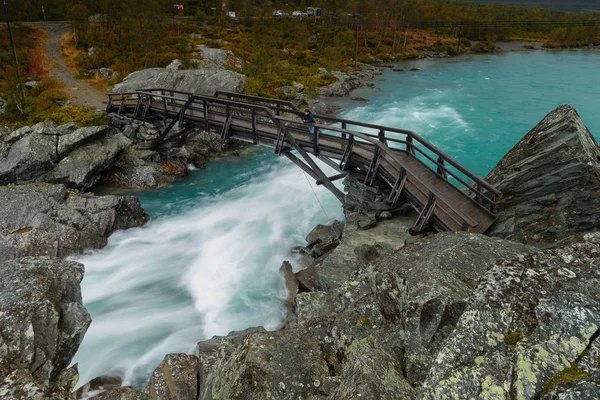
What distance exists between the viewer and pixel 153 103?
25.5m

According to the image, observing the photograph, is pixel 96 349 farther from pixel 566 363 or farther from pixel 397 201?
pixel 566 363

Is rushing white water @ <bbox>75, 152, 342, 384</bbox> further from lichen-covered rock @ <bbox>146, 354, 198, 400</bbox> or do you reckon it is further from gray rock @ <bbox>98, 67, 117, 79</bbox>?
gray rock @ <bbox>98, 67, 117, 79</bbox>

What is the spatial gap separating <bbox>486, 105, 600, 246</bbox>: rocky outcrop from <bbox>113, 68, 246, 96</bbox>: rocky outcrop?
25.4 m

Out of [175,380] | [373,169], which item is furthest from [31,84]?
[175,380]

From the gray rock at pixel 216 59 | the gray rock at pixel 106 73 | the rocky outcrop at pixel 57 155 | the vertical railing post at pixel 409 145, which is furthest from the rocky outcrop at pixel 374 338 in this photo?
the gray rock at pixel 216 59

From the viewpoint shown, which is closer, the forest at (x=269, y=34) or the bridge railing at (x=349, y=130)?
the bridge railing at (x=349, y=130)

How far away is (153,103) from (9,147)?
8.34 metres

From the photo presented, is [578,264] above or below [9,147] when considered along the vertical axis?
above

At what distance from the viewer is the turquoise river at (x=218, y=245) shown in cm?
1277

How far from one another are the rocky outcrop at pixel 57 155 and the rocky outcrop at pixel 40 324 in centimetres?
1365

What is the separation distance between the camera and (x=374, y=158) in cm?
1506

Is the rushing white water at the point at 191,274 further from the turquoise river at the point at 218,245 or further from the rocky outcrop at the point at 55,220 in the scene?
the rocky outcrop at the point at 55,220

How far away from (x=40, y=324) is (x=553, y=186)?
13.5 m

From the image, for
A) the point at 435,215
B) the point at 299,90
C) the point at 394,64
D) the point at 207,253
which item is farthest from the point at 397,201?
the point at 394,64
